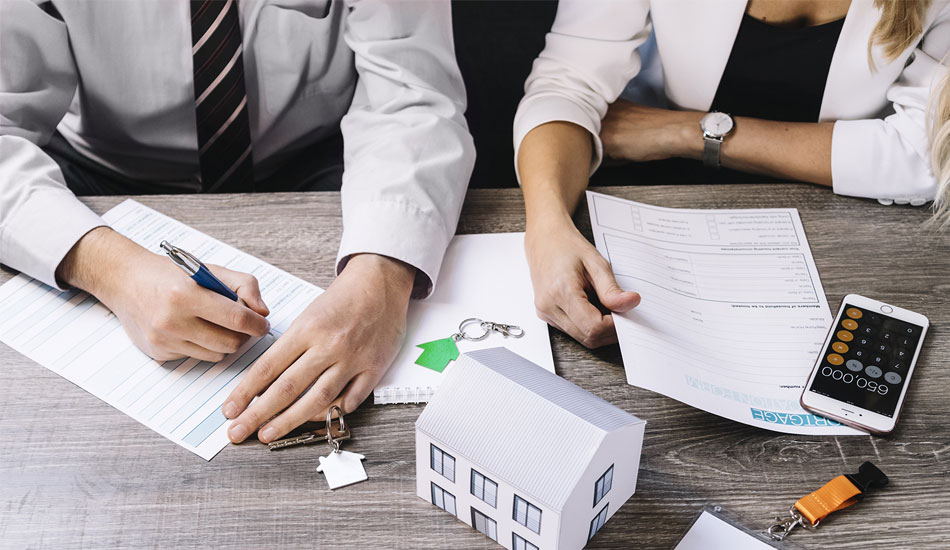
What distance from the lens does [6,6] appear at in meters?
0.92

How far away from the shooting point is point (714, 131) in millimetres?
1110

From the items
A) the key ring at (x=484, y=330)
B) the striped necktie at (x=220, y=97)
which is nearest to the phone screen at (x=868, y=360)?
the key ring at (x=484, y=330)

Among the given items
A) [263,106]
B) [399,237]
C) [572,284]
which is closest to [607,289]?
[572,284]

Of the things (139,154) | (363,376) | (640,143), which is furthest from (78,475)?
(640,143)

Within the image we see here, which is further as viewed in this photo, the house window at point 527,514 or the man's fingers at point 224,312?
the man's fingers at point 224,312

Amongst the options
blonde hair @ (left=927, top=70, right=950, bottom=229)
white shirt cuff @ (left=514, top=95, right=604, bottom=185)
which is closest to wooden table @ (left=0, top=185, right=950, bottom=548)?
blonde hair @ (left=927, top=70, right=950, bottom=229)

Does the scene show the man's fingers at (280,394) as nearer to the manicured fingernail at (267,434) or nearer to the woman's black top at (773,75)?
the manicured fingernail at (267,434)

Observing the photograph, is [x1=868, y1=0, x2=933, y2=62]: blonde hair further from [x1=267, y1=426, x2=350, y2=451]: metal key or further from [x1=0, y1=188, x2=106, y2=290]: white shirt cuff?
[x1=0, y1=188, x2=106, y2=290]: white shirt cuff

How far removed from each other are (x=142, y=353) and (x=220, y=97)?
1.50ft

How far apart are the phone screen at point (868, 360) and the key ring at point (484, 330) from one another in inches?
12.1

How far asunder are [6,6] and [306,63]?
408 mm

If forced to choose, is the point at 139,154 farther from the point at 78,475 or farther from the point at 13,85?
the point at 78,475

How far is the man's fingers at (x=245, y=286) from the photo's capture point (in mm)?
786

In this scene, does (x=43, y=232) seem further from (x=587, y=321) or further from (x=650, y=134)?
(x=650, y=134)
